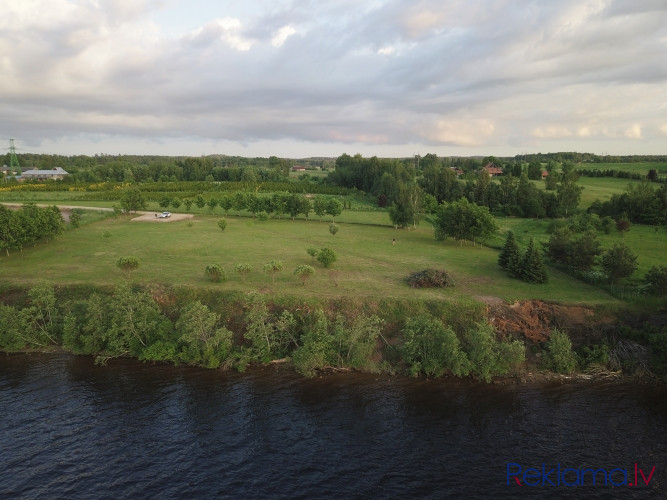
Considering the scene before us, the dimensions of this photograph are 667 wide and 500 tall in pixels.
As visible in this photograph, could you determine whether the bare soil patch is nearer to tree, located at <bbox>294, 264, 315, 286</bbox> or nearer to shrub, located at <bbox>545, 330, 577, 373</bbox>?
tree, located at <bbox>294, 264, 315, 286</bbox>

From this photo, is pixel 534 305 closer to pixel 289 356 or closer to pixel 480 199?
pixel 289 356

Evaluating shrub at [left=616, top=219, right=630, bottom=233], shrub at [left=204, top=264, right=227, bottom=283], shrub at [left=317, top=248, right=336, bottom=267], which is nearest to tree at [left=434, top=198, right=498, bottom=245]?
shrub at [left=616, top=219, right=630, bottom=233]

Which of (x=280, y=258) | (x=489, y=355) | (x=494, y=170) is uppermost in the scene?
(x=494, y=170)

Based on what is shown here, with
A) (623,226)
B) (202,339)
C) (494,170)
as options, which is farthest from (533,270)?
(494,170)

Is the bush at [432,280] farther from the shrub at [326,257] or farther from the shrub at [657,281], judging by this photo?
the shrub at [657,281]

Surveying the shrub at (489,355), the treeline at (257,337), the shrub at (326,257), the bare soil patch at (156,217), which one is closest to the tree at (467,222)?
the shrub at (326,257)

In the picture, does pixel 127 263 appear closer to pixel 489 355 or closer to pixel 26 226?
pixel 26 226

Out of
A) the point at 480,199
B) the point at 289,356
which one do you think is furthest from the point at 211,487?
the point at 480,199
